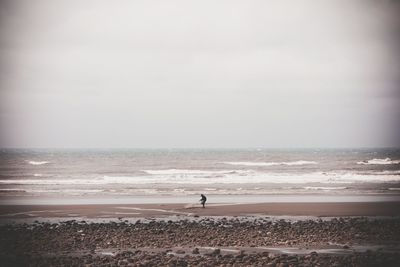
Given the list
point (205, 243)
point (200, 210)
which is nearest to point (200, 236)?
point (205, 243)

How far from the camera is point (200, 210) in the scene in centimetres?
1434

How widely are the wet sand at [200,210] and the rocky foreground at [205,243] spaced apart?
1.58 metres

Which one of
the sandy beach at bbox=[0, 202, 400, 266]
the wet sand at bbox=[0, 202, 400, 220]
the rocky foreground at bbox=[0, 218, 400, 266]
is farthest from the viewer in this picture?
the wet sand at bbox=[0, 202, 400, 220]

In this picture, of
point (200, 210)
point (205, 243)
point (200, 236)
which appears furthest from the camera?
point (200, 210)

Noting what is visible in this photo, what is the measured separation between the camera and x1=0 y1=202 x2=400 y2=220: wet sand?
531 inches

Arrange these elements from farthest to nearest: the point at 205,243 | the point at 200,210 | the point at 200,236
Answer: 1. the point at 200,210
2. the point at 200,236
3. the point at 205,243

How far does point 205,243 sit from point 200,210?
5.23 meters

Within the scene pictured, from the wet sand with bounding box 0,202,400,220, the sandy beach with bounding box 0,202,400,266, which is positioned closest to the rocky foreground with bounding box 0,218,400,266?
the sandy beach with bounding box 0,202,400,266

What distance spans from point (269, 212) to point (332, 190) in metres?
7.83

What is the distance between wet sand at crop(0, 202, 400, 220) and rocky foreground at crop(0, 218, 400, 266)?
5.18ft

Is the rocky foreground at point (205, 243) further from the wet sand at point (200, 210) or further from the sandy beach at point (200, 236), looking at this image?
the wet sand at point (200, 210)

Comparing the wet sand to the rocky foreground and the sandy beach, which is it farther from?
the rocky foreground

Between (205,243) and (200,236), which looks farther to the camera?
(200,236)

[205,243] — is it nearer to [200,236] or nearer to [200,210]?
[200,236]
